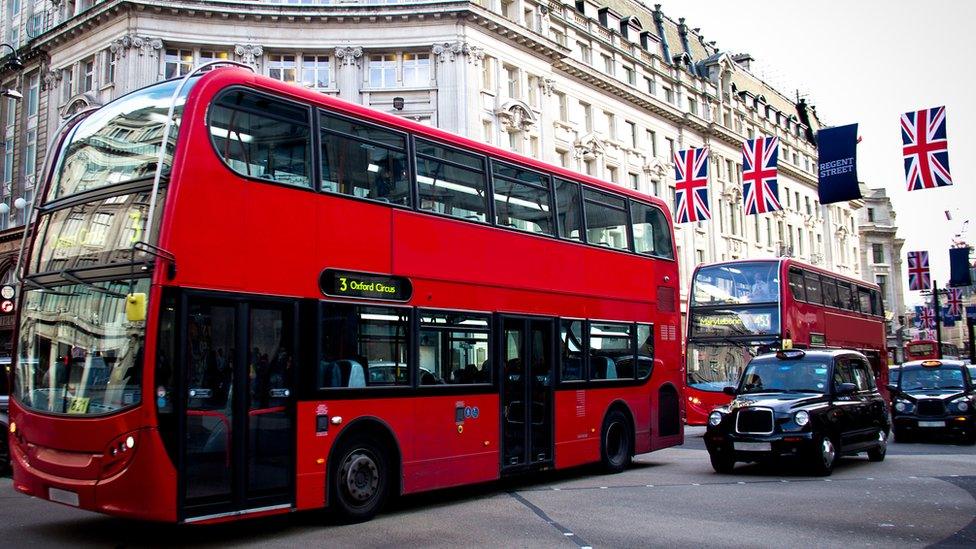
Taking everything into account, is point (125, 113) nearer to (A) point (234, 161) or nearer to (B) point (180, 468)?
(A) point (234, 161)

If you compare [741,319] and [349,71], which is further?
[349,71]

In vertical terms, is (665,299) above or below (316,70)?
below

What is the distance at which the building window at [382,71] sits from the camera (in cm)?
4016

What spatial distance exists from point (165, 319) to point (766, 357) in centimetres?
1075

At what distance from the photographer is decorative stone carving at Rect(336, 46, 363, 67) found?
130 ft

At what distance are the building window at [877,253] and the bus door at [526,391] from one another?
3539 inches

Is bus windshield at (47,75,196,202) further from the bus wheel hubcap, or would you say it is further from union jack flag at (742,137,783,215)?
union jack flag at (742,137,783,215)

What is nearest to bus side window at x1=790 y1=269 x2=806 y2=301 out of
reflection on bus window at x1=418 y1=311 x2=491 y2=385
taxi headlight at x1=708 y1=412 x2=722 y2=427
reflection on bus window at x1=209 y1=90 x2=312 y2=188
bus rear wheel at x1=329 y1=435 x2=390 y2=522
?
taxi headlight at x1=708 y1=412 x2=722 y2=427

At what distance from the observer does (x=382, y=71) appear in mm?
40281

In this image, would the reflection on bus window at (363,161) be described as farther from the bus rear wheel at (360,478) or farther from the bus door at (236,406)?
the bus rear wheel at (360,478)

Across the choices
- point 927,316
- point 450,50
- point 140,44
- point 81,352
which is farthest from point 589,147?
point 81,352

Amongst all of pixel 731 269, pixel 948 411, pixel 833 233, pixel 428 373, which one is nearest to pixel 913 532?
pixel 428 373

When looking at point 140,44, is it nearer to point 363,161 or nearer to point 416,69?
point 416,69

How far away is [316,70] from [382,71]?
2.85 meters
